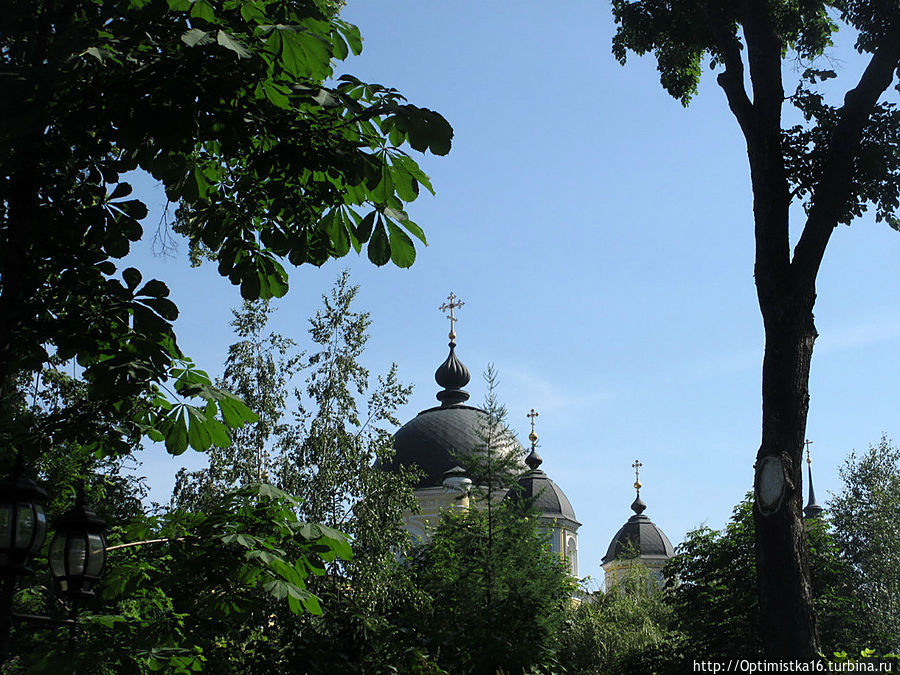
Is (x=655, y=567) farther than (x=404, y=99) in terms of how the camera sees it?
Yes

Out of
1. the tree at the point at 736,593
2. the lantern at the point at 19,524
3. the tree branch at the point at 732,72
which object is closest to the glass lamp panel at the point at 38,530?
the lantern at the point at 19,524

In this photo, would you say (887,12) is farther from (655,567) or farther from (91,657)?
(655,567)

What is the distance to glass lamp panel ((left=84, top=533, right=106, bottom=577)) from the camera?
5.05 m

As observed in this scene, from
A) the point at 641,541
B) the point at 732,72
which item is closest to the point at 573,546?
the point at 641,541

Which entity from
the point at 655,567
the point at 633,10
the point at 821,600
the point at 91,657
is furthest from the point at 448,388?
the point at 91,657

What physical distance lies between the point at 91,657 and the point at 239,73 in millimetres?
3837

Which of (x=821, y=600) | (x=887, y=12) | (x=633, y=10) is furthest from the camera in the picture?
(x=821, y=600)

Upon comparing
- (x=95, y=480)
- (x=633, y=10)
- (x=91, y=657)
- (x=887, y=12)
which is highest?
(x=633, y=10)

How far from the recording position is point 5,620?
4.45m

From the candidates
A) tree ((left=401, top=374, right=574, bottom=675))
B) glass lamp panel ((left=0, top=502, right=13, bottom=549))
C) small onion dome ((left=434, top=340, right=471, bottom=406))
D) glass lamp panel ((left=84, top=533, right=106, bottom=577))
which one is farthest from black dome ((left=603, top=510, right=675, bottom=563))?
glass lamp panel ((left=0, top=502, right=13, bottom=549))

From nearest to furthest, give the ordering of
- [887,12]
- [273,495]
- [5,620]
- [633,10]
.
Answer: [5,620], [273,495], [887,12], [633,10]

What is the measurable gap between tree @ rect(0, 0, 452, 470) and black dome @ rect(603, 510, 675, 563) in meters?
A: 50.9

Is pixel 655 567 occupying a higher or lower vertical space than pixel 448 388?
lower

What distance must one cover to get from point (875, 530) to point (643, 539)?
2473 centimetres
